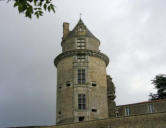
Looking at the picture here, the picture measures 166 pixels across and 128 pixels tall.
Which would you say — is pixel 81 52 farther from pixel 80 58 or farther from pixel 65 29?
pixel 65 29

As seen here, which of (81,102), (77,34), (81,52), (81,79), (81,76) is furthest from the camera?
(77,34)

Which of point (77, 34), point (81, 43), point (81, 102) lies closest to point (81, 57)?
point (81, 43)

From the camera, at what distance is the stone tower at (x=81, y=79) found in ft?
120

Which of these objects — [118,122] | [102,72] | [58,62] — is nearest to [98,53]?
[102,72]

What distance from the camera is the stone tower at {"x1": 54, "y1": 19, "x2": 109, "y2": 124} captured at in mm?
36562

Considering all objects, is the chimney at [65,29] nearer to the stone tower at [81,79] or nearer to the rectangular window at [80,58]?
the stone tower at [81,79]

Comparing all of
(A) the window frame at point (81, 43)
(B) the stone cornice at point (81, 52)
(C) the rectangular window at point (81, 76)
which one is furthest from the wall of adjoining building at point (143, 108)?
(A) the window frame at point (81, 43)

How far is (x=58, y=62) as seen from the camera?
4047 cm

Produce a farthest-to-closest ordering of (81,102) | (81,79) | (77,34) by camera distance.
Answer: (77,34) → (81,79) → (81,102)

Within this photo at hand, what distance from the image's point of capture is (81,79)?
37.9 m

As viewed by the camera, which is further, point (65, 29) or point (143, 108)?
point (65, 29)

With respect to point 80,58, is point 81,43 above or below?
above

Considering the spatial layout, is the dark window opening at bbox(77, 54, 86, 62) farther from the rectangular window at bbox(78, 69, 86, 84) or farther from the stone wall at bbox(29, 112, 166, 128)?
the stone wall at bbox(29, 112, 166, 128)

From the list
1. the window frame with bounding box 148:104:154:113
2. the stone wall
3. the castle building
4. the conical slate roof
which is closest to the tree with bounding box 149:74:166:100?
the castle building
